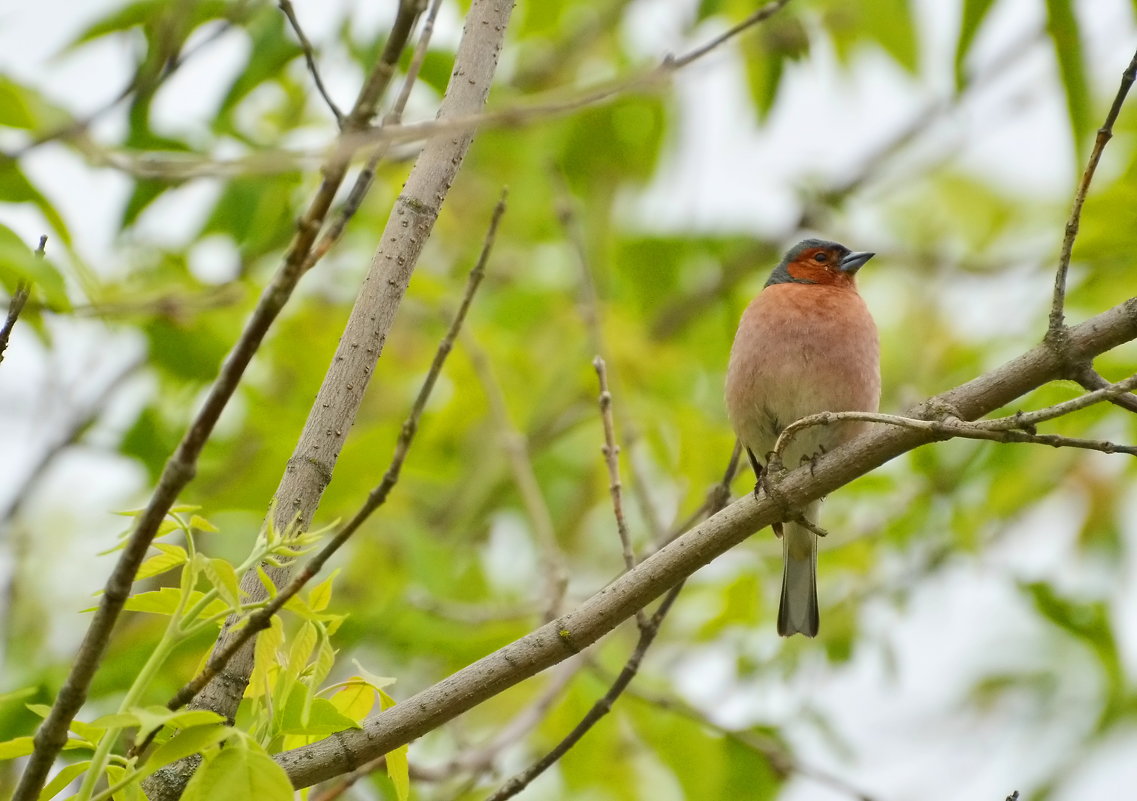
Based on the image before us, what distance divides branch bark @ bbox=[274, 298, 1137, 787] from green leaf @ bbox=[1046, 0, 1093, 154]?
0.67 metres

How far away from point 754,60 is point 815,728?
3520mm

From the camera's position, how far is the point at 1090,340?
2.65 metres

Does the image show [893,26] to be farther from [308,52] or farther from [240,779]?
[240,779]

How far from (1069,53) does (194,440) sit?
2.30 metres

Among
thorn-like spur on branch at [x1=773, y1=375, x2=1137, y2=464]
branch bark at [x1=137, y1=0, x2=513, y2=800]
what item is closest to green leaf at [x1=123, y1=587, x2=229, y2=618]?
branch bark at [x1=137, y1=0, x2=513, y2=800]

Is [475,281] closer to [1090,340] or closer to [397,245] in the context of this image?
[397,245]

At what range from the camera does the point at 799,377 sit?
215 inches

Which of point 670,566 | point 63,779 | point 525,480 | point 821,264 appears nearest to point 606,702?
point 670,566

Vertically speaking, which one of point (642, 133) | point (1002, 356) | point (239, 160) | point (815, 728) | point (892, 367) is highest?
point (642, 133)

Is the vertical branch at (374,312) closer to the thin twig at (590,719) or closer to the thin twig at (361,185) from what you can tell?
the thin twig at (361,185)

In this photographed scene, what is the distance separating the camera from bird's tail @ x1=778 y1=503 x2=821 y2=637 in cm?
559

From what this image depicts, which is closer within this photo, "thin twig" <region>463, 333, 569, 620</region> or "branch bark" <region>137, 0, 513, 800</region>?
"branch bark" <region>137, 0, 513, 800</region>

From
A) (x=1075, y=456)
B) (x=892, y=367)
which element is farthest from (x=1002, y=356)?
(x=892, y=367)

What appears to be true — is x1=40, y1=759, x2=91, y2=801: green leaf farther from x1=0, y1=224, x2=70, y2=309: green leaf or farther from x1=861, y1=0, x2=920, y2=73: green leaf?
x1=861, y1=0, x2=920, y2=73: green leaf
